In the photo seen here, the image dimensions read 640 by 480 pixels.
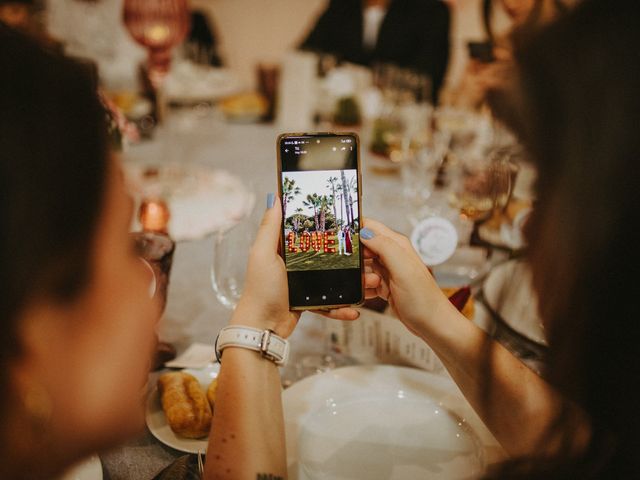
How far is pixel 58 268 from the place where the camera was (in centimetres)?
39

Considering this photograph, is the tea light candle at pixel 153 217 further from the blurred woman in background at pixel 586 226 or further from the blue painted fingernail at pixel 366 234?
the blurred woman in background at pixel 586 226

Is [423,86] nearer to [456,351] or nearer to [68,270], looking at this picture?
[456,351]

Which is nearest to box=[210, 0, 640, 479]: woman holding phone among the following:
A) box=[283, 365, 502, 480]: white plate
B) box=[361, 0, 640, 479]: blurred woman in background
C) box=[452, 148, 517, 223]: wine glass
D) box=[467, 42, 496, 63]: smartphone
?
box=[361, 0, 640, 479]: blurred woman in background

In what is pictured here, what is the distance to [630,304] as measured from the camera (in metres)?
0.42

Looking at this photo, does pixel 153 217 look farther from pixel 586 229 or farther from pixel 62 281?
pixel 586 229

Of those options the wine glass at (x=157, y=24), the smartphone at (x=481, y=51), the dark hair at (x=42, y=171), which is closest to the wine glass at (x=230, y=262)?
the dark hair at (x=42, y=171)

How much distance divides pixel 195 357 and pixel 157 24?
1.04 meters

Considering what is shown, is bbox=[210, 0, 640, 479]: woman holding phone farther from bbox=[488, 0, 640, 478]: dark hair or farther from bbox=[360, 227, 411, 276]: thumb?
bbox=[360, 227, 411, 276]: thumb

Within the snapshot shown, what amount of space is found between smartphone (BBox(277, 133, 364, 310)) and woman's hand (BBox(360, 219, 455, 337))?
1.2 inches

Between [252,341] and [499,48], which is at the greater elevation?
[499,48]

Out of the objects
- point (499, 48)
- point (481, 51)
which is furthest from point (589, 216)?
point (481, 51)

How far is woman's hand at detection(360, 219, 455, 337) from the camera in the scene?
681 millimetres

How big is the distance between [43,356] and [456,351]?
466 mm

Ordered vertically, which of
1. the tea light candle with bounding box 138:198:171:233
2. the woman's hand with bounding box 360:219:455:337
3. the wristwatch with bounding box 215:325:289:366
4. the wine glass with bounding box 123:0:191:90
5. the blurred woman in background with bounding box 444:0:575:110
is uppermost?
the wine glass with bounding box 123:0:191:90
